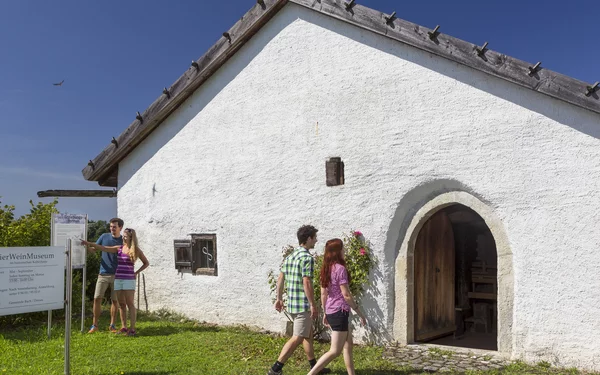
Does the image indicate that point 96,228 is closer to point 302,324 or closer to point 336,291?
point 302,324

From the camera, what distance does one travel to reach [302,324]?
5.53 m

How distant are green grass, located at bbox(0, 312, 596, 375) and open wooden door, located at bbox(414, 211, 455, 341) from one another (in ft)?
3.09

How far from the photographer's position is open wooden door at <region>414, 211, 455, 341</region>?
7660 mm

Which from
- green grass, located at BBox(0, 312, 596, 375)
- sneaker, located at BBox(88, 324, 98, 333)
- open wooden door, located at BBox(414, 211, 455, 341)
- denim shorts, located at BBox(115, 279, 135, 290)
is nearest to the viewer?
green grass, located at BBox(0, 312, 596, 375)

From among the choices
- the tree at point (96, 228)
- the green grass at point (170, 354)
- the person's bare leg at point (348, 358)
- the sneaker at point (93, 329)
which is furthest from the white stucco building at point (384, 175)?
the tree at point (96, 228)

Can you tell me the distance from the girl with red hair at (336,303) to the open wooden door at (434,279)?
2.42 m

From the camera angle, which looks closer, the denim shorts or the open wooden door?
the open wooden door

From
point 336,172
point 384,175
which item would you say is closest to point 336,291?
point 384,175

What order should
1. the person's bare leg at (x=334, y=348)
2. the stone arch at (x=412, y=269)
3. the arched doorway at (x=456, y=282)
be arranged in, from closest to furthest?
the person's bare leg at (x=334, y=348)
the stone arch at (x=412, y=269)
the arched doorway at (x=456, y=282)

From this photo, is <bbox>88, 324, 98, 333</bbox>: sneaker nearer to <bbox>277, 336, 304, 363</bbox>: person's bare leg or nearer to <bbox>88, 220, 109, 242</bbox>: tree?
<bbox>277, 336, 304, 363</bbox>: person's bare leg

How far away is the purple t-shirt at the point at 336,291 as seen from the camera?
5.26 meters

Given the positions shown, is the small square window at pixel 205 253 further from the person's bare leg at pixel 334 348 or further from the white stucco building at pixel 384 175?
the person's bare leg at pixel 334 348

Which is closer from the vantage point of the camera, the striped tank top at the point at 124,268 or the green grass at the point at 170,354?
the green grass at the point at 170,354

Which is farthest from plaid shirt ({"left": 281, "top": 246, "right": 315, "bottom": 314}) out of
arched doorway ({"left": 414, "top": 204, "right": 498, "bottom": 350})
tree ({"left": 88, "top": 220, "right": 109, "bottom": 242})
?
tree ({"left": 88, "top": 220, "right": 109, "bottom": 242})
